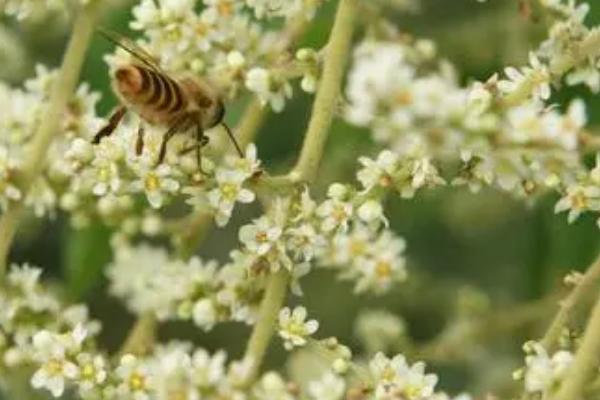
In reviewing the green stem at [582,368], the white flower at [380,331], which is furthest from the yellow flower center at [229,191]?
the white flower at [380,331]

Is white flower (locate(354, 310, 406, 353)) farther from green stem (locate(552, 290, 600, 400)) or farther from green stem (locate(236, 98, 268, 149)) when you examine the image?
green stem (locate(552, 290, 600, 400))

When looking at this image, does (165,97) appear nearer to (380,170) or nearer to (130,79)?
(130,79)

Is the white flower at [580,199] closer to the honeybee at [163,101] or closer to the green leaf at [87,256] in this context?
the honeybee at [163,101]

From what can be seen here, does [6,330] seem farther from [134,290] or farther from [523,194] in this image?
[523,194]

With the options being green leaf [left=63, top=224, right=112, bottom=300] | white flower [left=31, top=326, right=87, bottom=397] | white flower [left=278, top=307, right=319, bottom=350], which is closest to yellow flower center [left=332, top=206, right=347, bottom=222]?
white flower [left=278, top=307, right=319, bottom=350]

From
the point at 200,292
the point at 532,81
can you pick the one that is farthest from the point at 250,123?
the point at 532,81

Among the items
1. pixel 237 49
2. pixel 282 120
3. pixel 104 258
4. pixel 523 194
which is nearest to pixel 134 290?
pixel 104 258
